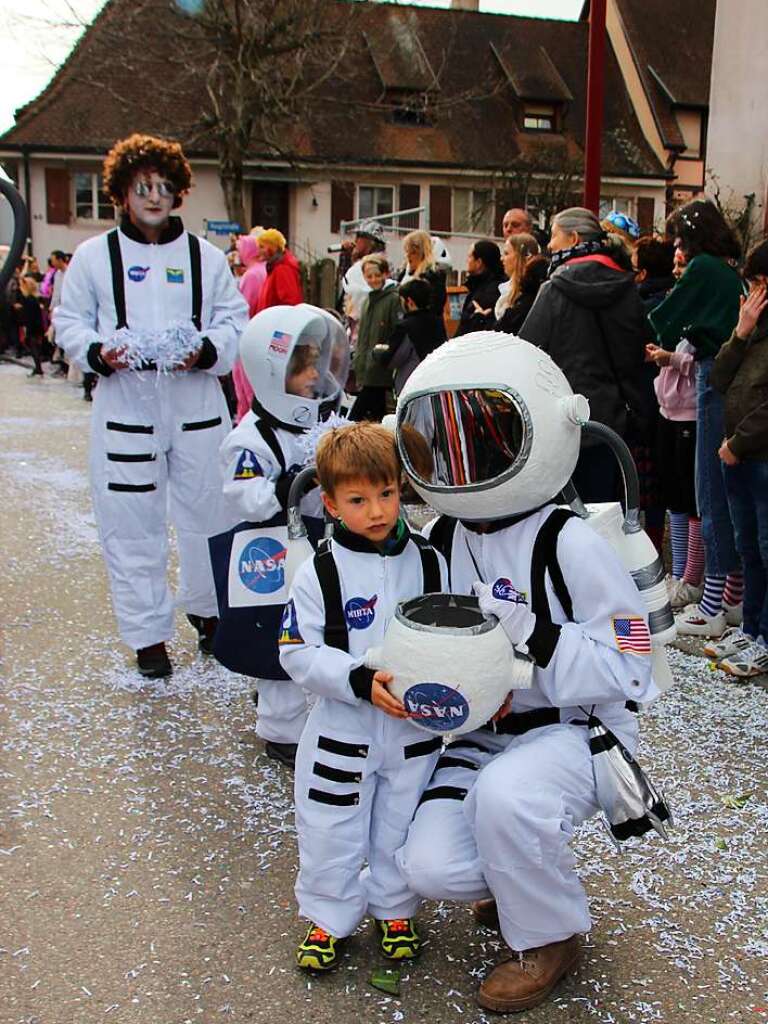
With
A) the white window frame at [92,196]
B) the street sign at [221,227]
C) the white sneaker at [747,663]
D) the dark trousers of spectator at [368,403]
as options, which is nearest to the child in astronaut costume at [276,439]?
the white sneaker at [747,663]

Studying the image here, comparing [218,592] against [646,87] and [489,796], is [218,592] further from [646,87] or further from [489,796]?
[646,87]

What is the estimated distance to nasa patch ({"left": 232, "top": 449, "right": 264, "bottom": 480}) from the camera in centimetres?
393

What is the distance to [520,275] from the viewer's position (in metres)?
6.52

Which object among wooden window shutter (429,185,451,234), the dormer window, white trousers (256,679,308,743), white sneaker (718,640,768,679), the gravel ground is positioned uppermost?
the dormer window

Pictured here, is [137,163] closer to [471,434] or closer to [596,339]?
[596,339]

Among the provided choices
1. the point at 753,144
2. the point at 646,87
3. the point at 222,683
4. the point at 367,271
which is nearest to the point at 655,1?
the point at 646,87

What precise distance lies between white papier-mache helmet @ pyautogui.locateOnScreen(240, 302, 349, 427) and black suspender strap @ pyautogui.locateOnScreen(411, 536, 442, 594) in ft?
4.13

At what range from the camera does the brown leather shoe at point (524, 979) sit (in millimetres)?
2588

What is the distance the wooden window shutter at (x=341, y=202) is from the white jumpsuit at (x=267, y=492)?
28999 mm

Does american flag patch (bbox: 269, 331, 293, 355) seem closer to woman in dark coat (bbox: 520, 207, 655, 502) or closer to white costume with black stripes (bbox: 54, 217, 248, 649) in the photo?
white costume with black stripes (bbox: 54, 217, 248, 649)

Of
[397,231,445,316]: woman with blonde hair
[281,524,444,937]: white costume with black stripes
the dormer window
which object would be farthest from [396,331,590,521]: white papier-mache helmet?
the dormer window

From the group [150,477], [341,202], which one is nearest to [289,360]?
[150,477]

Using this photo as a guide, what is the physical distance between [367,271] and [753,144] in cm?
620

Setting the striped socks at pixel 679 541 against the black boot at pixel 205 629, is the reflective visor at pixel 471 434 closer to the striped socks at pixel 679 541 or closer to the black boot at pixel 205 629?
the black boot at pixel 205 629
